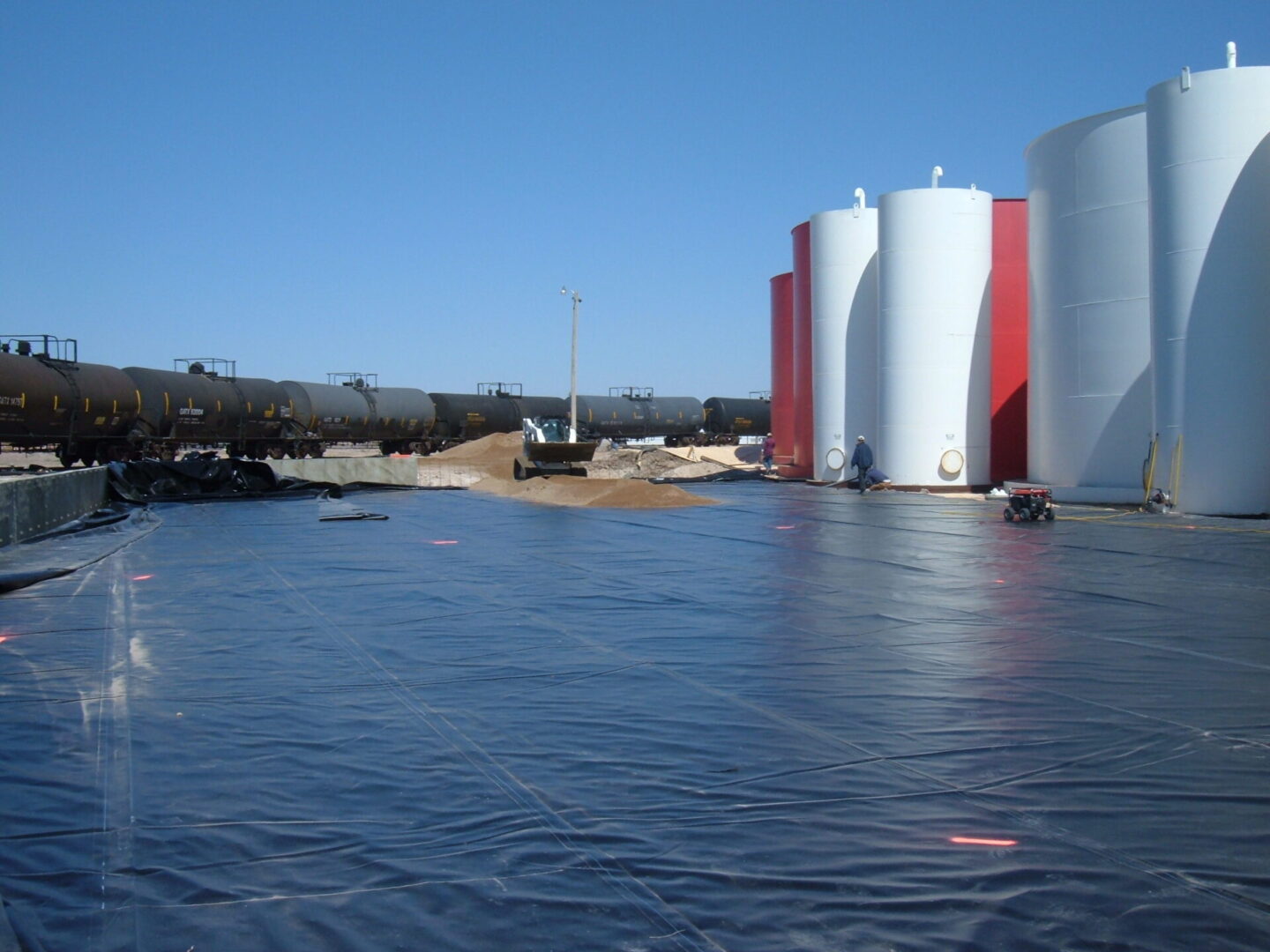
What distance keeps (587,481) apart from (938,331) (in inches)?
400

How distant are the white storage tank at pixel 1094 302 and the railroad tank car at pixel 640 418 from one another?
35.2 meters

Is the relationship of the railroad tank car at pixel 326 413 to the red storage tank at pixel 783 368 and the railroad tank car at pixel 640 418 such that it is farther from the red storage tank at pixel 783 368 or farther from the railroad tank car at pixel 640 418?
the red storage tank at pixel 783 368

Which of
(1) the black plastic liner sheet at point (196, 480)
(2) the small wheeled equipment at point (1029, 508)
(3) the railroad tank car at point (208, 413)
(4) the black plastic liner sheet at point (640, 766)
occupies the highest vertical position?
(3) the railroad tank car at point (208, 413)

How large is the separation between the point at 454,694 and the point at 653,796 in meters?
2.40

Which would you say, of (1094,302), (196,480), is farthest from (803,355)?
(196,480)

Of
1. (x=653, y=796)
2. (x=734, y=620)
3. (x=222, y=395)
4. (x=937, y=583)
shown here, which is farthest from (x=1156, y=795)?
(x=222, y=395)

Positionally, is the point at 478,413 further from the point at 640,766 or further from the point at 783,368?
the point at 640,766

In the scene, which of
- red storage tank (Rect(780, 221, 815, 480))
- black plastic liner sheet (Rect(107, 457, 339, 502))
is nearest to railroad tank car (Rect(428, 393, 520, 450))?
red storage tank (Rect(780, 221, 815, 480))

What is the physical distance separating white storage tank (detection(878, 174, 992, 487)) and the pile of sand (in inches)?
261

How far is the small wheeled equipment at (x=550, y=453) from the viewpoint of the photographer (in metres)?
35.5

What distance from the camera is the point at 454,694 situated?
283 inches

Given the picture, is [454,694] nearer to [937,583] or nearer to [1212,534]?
[937,583]

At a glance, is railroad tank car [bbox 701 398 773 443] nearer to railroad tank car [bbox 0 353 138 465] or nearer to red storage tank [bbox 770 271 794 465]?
red storage tank [bbox 770 271 794 465]

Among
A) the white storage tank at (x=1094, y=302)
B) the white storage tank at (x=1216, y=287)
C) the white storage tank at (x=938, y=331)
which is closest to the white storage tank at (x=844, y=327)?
the white storage tank at (x=938, y=331)
